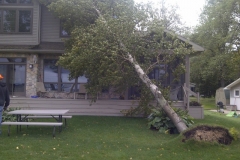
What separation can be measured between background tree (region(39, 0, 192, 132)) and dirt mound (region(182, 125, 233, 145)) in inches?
61.5

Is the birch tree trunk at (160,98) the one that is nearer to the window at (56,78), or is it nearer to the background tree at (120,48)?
the background tree at (120,48)

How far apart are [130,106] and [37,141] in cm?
622

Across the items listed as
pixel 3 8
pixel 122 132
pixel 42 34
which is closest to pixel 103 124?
pixel 122 132

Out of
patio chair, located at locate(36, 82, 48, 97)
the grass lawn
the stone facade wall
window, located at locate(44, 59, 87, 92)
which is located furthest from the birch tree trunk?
the stone facade wall

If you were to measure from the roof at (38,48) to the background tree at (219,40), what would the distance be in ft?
69.3

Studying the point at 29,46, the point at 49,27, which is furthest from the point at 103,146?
the point at 49,27

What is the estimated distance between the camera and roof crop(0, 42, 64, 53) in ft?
47.2

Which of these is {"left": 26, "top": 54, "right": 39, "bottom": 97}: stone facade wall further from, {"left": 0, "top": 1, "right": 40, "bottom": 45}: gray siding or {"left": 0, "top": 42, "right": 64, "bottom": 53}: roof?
{"left": 0, "top": 1, "right": 40, "bottom": 45}: gray siding

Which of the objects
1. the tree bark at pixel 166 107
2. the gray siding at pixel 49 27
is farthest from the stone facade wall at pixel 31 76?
the tree bark at pixel 166 107

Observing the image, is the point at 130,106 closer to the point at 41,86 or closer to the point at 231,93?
the point at 41,86

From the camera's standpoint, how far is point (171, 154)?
6926mm

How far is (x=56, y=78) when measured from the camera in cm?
1532

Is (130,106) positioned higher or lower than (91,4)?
lower

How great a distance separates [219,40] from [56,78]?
73.0ft
